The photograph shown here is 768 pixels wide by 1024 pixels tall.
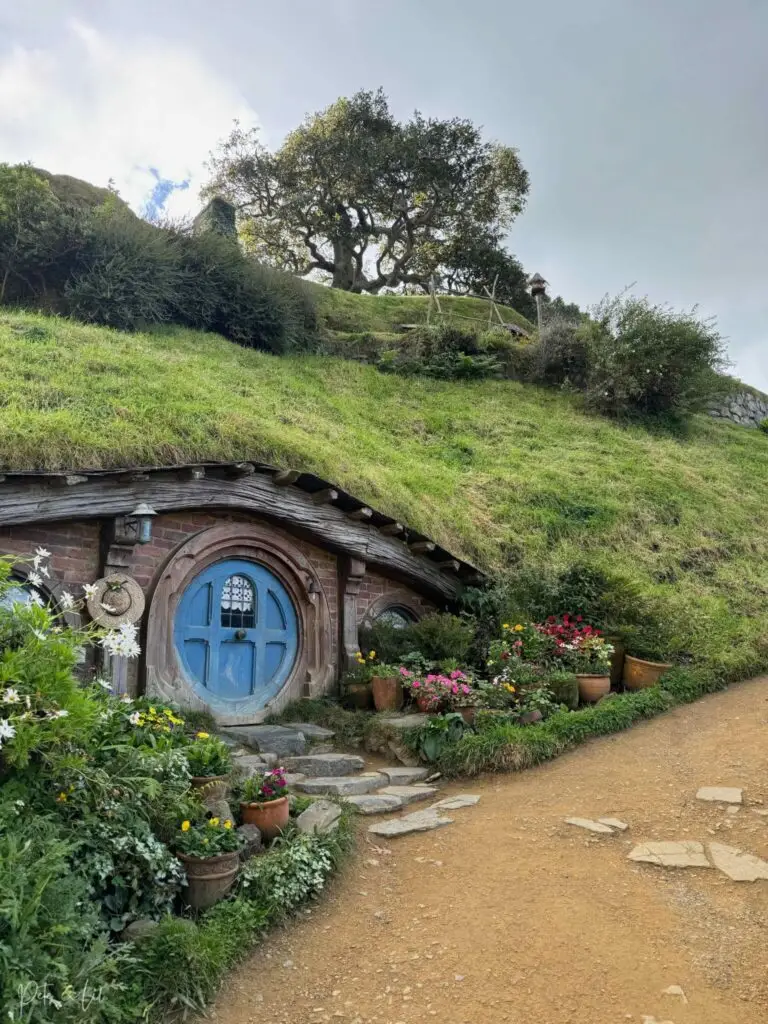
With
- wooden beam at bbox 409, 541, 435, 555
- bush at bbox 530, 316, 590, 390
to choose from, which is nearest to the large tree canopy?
bush at bbox 530, 316, 590, 390

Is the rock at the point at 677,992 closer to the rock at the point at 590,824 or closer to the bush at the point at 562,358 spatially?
the rock at the point at 590,824

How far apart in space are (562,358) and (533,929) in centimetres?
1850

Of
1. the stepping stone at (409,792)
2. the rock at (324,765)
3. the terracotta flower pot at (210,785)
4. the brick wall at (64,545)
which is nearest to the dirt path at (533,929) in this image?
the stepping stone at (409,792)

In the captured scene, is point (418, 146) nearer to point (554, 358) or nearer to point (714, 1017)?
point (554, 358)

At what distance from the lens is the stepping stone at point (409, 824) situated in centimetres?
522

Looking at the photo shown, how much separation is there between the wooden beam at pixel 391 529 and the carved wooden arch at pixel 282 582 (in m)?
1.14

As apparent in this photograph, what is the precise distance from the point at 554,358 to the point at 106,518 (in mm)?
Answer: 16166

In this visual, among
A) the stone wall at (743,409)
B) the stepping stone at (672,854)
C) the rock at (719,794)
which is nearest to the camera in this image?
the stepping stone at (672,854)

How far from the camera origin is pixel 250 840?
452 cm

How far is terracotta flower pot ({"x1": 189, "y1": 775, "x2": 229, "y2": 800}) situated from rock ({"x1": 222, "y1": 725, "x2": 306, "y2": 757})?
6.48 ft

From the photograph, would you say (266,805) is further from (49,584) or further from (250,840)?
(49,584)

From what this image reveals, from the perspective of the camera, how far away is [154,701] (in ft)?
19.6

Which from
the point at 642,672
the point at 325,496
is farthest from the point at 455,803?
the point at 325,496

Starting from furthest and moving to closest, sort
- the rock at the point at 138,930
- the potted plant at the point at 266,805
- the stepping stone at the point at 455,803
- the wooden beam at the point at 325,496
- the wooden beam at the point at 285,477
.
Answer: the wooden beam at the point at 325,496 < the wooden beam at the point at 285,477 < the stepping stone at the point at 455,803 < the potted plant at the point at 266,805 < the rock at the point at 138,930
